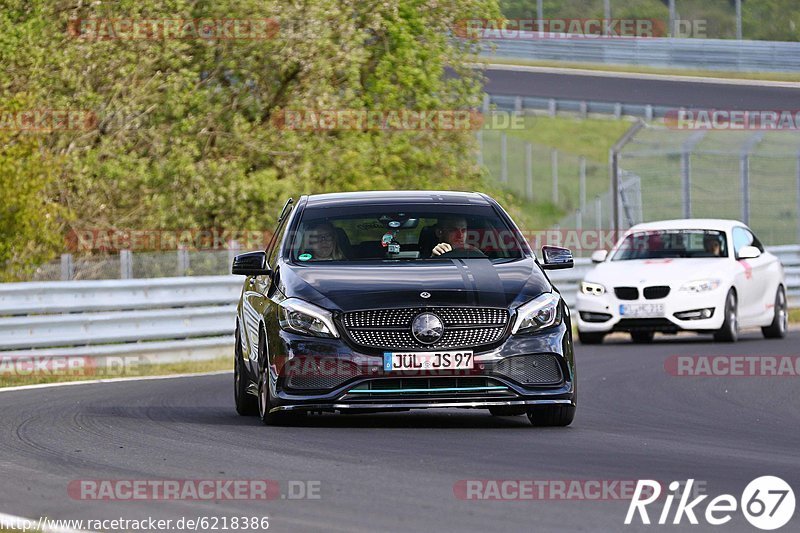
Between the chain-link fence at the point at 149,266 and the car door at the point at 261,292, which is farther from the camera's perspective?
the chain-link fence at the point at 149,266

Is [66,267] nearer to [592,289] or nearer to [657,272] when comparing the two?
[592,289]

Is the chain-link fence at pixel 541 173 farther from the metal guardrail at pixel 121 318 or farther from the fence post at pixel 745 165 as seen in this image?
the metal guardrail at pixel 121 318

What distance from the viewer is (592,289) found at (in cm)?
2136

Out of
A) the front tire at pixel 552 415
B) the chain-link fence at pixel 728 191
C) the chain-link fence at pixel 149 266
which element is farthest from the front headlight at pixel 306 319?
the chain-link fence at pixel 728 191

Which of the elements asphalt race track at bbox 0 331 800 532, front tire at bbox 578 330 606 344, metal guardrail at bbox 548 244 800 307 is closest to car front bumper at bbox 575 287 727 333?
front tire at bbox 578 330 606 344

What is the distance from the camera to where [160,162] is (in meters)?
26.9

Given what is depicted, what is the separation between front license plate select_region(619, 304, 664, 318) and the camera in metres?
20.7

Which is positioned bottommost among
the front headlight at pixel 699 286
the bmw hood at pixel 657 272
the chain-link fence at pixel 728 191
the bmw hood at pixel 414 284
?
the chain-link fence at pixel 728 191

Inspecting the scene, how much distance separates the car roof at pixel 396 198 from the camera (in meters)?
12.0

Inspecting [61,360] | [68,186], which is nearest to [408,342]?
[61,360]

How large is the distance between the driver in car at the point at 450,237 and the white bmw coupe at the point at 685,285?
30.9ft

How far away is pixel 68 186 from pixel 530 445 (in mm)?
17124

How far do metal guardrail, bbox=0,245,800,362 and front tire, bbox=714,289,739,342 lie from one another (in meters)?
5.91

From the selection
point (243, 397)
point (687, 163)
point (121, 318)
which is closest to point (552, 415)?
point (243, 397)
